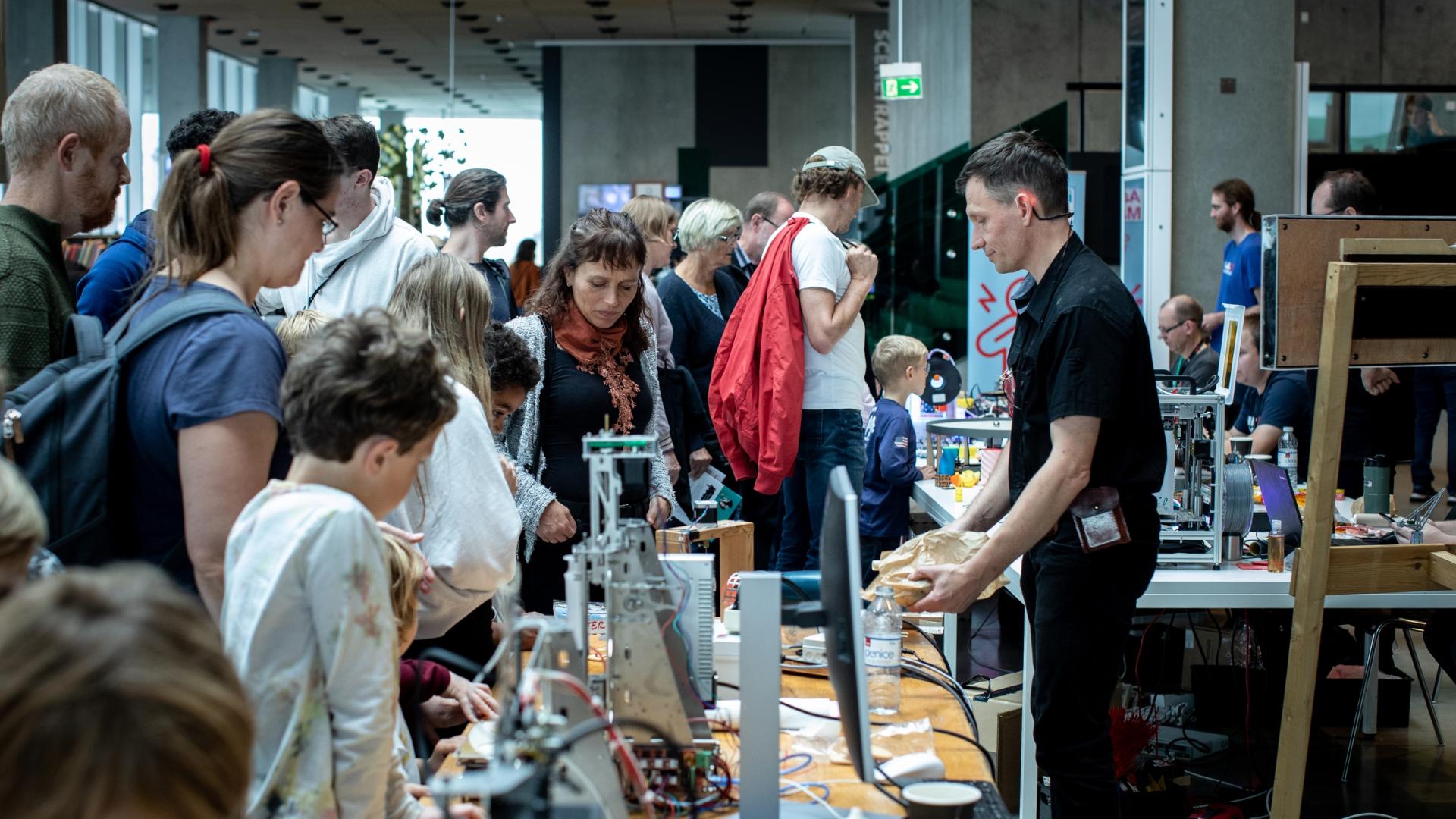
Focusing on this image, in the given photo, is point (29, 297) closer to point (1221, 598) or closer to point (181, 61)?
point (1221, 598)

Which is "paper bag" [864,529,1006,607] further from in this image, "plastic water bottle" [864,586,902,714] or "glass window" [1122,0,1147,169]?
"glass window" [1122,0,1147,169]

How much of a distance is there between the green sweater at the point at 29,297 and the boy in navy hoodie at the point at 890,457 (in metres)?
3.07

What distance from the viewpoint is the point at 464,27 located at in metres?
15.0

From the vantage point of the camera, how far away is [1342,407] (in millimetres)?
2975

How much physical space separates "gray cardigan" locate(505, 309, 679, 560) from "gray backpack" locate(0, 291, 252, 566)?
4.40 ft

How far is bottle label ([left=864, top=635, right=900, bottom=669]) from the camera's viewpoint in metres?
2.23

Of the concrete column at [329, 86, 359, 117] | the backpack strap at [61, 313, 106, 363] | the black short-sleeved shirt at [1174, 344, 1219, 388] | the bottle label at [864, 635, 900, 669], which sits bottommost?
the bottle label at [864, 635, 900, 669]

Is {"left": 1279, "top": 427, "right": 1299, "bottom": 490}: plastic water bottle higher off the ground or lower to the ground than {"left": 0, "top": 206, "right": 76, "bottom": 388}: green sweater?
lower

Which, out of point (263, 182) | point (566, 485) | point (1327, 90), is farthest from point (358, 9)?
point (263, 182)

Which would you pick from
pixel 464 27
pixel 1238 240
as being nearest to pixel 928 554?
pixel 1238 240

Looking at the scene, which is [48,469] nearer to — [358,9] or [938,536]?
[938,536]

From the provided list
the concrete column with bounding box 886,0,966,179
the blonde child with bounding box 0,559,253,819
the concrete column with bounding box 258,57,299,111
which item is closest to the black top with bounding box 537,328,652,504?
the blonde child with bounding box 0,559,253,819

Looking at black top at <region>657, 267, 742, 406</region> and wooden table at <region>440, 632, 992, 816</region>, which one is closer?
wooden table at <region>440, 632, 992, 816</region>

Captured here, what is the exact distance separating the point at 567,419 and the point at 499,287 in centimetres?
119
